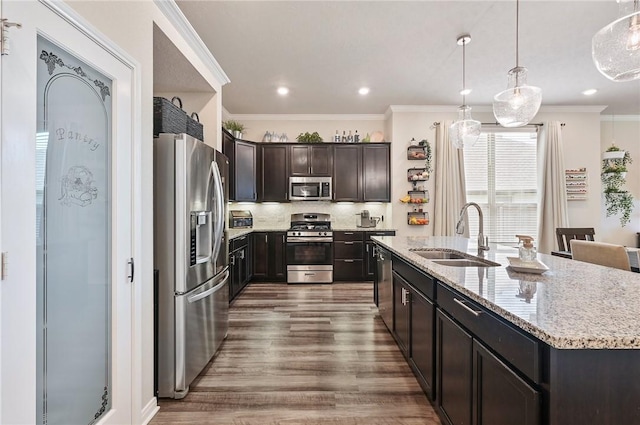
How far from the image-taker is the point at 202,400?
2031mm

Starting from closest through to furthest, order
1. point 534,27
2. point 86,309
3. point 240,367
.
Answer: point 86,309
point 240,367
point 534,27

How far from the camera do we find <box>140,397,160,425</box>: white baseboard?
1784 millimetres

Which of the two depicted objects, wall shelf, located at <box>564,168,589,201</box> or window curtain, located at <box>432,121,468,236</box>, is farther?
wall shelf, located at <box>564,168,589,201</box>

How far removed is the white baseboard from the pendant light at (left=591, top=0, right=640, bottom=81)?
3.35 meters

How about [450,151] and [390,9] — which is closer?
[390,9]

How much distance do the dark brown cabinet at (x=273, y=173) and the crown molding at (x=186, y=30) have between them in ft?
7.35

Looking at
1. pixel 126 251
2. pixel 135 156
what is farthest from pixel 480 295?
pixel 135 156

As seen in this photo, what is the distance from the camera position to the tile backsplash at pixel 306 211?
Result: 580 centimetres

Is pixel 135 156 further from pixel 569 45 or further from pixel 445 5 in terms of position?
pixel 569 45

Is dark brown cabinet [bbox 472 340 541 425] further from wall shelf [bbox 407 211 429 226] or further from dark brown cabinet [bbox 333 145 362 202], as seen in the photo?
dark brown cabinet [bbox 333 145 362 202]

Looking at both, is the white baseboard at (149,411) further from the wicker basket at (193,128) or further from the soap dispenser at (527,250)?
the soap dispenser at (527,250)

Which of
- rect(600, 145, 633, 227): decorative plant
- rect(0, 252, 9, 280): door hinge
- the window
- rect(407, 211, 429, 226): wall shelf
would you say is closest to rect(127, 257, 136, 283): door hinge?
rect(0, 252, 9, 280): door hinge

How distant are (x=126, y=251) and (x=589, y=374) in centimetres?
203

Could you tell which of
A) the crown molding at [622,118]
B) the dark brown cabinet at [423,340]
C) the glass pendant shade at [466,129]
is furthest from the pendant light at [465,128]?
the crown molding at [622,118]
